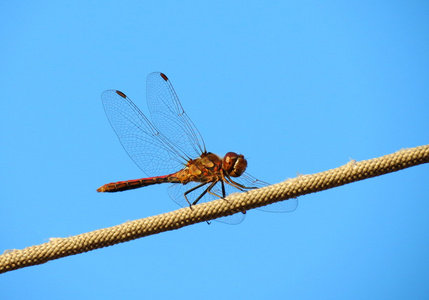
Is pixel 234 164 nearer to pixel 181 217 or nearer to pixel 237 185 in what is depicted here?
pixel 237 185

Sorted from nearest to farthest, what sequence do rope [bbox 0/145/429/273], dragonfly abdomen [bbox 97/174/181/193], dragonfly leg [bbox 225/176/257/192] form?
1. rope [bbox 0/145/429/273]
2. dragonfly leg [bbox 225/176/257/192]
3. dragonfly abdomen [bbox 97/174/181/193]

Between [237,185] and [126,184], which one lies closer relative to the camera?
[237,185]

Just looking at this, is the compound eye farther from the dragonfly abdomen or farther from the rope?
the rope

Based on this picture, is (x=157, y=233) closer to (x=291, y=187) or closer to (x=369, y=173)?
(x=291, y=187)

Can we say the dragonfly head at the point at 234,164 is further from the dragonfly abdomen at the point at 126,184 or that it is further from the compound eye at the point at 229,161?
the dragonfly abdomen at the point at 126,184

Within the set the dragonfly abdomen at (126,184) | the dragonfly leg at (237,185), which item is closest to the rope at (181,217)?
the dragonfly leg at (237,185)

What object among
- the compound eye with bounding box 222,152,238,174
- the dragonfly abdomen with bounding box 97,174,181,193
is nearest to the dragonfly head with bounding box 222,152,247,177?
the compound eye with bounding box 222,152,238,174

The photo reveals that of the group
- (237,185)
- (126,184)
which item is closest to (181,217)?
(237,185)
